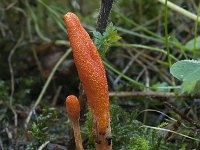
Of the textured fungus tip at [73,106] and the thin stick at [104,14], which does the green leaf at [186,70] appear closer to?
the thin stick at [104,14]

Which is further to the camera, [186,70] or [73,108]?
[186,70]

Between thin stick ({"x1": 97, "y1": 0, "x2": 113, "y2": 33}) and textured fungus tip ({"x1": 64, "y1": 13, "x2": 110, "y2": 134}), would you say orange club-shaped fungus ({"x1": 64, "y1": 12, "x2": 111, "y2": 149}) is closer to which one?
textured fungus tip ({"x1": 64, "y1": 13, "x2": 110, "y2": 134})

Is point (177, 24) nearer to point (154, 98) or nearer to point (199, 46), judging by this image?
point (199, 46)

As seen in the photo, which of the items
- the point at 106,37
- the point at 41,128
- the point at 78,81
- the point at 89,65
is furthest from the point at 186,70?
the point at 78,81

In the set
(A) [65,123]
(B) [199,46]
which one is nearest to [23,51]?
(A) [65,123]

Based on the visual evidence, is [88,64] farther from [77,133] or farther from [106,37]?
[77,133]

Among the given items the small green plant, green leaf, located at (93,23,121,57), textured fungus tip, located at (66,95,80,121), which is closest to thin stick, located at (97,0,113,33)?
green leaf, located at (93,23,121,57)
